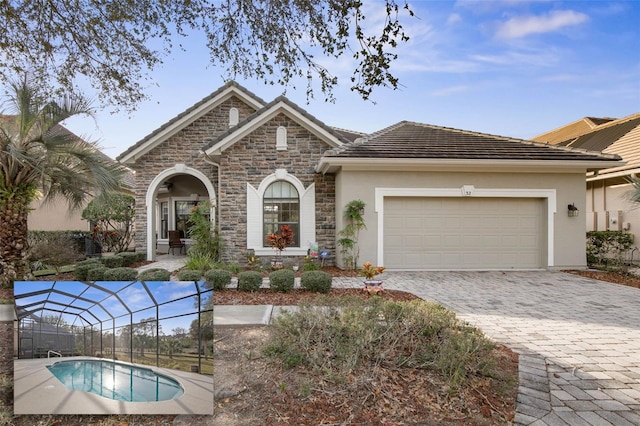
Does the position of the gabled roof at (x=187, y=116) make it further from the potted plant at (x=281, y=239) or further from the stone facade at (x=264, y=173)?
the potted plant at (x=281, y=239)

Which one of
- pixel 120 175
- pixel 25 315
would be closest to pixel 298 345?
pixel 25 315

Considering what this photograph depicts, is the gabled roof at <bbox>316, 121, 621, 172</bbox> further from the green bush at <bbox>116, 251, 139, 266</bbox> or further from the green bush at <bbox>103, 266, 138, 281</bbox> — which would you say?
the green bush at <bbox>116, 251, 139, 266</bbox>

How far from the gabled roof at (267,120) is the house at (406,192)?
0.04 metres

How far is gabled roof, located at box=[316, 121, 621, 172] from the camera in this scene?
11.1m

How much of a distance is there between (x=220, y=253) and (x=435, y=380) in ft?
32.1

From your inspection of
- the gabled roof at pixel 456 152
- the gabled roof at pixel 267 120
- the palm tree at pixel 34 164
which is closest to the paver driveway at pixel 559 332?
the gabled roof at pixel 456 152

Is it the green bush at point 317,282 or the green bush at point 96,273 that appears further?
the green bush at point 96,273

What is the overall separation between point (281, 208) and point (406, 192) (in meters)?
4.10

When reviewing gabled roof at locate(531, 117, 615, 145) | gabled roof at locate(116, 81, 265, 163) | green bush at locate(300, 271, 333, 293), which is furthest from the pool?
gabled roof at locate(531, 117, 615, 145)

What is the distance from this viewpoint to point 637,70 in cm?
1256

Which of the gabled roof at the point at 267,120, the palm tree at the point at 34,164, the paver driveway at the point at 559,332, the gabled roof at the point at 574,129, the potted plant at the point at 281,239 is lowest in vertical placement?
the paver driveway at the point at 559,332

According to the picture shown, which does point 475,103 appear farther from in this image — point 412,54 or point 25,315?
point 25,315

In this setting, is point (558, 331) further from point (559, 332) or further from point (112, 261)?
point (112, 261)

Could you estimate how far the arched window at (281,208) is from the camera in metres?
12.4
